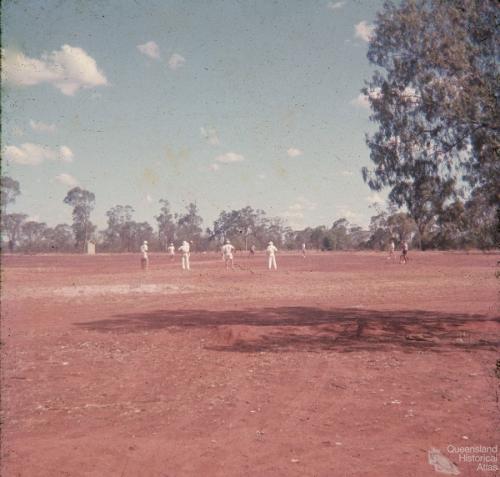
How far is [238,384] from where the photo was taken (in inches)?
285

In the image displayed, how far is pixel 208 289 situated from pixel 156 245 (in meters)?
91.9

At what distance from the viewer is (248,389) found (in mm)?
6957

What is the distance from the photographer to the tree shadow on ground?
984cm

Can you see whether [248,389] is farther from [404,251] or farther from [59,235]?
[59,235]

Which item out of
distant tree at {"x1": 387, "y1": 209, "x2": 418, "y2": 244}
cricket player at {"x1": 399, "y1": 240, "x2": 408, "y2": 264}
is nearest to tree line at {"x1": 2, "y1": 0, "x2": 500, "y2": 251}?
cricket player at {"x1": 399, "y1": 240, "x2": 408, "y2": 264}

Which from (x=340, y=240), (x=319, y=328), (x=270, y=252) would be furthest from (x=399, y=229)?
(x=319, y=328)

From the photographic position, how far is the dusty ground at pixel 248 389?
180 inches

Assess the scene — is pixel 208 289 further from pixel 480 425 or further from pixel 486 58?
pixel 480 425

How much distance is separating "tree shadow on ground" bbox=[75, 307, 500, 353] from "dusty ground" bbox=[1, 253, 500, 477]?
55 millimetres

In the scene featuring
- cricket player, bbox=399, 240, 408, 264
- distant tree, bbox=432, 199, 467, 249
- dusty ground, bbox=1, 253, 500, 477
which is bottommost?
dusty ground, bbox=1, 253, 500, 477

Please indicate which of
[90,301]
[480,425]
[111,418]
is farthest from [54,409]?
[90,301]

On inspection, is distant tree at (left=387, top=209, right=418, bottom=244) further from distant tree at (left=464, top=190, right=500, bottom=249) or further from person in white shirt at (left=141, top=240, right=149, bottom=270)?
distant tree at (left=464, top=190, right=500, bottom=249)

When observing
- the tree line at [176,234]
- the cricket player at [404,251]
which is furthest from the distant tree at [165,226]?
the cricket player at [404,251]

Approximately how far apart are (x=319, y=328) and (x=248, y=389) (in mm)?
4886
